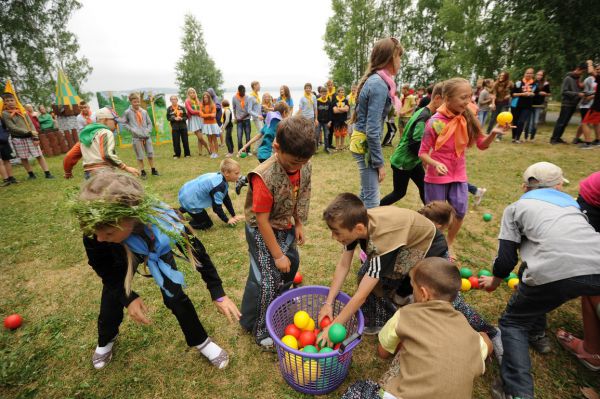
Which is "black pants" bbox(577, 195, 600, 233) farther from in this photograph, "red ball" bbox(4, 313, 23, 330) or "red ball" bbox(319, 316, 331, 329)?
"red ball" bbox(4, 313, 23, 330)

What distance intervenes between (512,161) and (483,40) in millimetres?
17820

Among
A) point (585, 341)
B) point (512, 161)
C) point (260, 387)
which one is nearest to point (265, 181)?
point (260, 387)

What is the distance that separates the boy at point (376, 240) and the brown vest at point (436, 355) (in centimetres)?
41

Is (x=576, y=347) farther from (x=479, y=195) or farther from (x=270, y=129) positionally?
(x=270, y=129)

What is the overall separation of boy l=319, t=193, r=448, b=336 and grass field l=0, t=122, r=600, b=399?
0.72 m

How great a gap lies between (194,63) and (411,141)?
36.8 metres

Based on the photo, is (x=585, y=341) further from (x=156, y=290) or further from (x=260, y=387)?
(x=156, y=290)

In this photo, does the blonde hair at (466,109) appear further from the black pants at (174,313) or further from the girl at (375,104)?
the black pants at (174,313)

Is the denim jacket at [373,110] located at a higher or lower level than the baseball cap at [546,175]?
higher

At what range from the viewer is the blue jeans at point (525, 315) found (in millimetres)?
1861

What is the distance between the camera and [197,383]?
2268mm

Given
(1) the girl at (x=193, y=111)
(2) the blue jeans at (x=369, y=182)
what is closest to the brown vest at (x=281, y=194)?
(2) the blue jeans at (x=369, y=182)

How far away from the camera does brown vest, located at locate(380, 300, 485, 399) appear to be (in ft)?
4.84

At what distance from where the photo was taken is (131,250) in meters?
1.91
